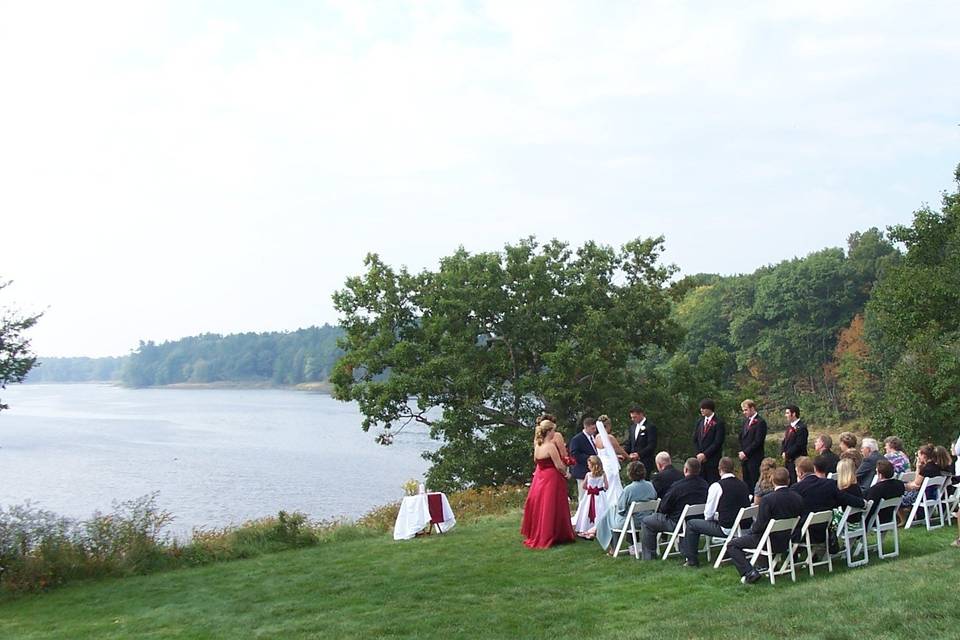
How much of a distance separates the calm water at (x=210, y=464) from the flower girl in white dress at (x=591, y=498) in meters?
19.3

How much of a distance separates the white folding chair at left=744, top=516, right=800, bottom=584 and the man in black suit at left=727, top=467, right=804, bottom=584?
2.0 inches

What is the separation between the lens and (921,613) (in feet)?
23.4

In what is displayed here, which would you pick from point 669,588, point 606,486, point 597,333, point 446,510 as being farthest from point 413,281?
point 669,588

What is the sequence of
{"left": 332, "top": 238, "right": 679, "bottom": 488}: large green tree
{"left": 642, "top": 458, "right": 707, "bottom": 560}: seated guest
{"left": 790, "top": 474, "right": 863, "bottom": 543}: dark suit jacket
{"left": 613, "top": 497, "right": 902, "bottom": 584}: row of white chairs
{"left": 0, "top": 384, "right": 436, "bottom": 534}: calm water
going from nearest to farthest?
{"left": 613, "top": 497, "right": 902, "bottom": 584}: row of white chairs, {"left": 790, "top": 474, "right": 863, "bottom": 543}: dark suit jacket, {"left": 642, "top": 458, "right": 707, "bottom": 560}: seated guest, {"left": 332, "top": 238, "right": 679, "bottom": 488}: large green tree, {"left": 0, "top": 384, "right": 436, "bottom": 534}: calm water

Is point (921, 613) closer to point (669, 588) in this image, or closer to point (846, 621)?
point (846, 621)

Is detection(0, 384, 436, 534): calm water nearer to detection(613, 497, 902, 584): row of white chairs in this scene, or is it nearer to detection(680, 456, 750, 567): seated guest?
detection(613, 497, 902, 584): row of white chairs

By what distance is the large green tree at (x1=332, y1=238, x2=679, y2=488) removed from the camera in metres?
26.4

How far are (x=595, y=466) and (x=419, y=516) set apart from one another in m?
3.46

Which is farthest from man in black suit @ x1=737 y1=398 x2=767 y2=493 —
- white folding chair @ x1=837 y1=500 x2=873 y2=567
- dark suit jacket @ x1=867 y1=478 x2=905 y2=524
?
dark suit jacket @ x1=867 y1=478 x2=905 y2=524

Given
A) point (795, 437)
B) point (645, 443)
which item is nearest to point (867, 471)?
point (795, 437)

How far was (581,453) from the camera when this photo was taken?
1292 cm

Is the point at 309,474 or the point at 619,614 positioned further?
the point at 309,474

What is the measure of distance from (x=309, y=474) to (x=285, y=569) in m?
35.2

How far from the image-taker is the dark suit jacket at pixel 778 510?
8.98 metres
